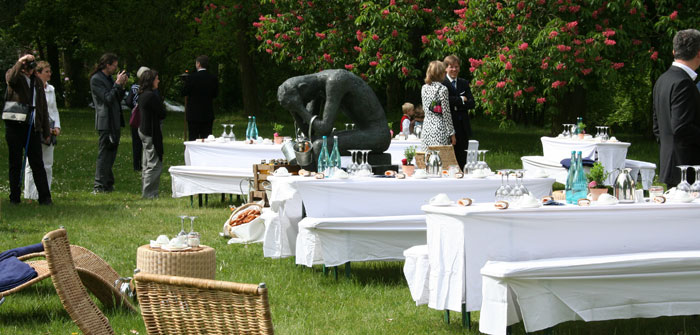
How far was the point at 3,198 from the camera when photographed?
12766mm

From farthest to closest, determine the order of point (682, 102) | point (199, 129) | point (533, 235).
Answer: point (199, 129) < point (682, 102) < point (533, 235)

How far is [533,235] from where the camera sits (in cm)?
549

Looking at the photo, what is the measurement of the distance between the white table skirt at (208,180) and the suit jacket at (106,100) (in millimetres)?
1633

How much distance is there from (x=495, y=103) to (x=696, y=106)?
11537mm

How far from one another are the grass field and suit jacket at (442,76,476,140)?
294cm

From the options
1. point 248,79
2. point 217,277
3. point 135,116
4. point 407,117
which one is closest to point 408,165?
point 217,277

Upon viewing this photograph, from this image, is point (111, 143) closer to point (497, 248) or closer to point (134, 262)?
point (134, 262)

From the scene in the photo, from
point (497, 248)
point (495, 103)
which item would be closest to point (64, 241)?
point (497, 248)

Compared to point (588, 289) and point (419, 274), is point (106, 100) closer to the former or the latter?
point (419, 274)

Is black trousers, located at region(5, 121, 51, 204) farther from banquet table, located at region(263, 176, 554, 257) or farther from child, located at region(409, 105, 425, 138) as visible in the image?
child, located at region(409, 105, 425, 138)

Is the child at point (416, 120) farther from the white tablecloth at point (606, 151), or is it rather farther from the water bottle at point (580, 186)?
the water bottle at point (580, 186)

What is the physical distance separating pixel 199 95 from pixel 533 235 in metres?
9.71

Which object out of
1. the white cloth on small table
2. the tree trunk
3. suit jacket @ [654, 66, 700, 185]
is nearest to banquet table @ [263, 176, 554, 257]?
suit jacket @ [654, 66, 700, 185]

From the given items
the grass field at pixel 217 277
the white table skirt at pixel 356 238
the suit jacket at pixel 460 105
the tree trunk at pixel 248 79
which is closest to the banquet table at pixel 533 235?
the grass field at pixel 217 277
